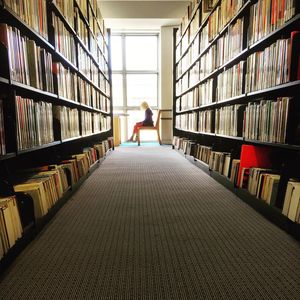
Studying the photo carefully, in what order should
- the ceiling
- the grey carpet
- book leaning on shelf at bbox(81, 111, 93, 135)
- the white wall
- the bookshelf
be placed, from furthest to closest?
the white wall
the ceiling
book leaning on shelf at bbox(81, 111, 93, 135)
the bookshelf
the grey carpet

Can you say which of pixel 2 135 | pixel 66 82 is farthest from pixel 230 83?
pixel 2 135

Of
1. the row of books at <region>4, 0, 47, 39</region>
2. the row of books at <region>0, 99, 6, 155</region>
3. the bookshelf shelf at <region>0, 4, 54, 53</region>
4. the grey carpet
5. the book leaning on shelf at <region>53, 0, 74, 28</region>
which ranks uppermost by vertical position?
the book leaning on shelf at <region>53, 0, 74, 28</region>

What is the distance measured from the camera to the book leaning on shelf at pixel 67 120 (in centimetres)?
183

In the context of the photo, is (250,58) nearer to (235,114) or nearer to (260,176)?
(235,114)

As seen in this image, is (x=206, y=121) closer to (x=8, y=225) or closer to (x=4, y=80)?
(x=4, y=80)

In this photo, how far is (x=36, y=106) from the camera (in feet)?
4.67

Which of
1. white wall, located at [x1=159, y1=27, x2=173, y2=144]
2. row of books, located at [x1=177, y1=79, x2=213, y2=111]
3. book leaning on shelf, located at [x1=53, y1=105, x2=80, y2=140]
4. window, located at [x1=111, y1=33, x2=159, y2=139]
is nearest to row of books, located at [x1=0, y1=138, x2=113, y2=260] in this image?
book leaning on shelf, located at [x1=53, y1=105, x2=80, y2=140]

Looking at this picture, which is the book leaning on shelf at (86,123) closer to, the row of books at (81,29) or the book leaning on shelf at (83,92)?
the book leaning on shelf at (83,92)

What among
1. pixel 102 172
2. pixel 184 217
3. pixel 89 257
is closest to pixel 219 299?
pixel 89 257

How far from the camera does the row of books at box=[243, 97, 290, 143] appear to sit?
1.33m

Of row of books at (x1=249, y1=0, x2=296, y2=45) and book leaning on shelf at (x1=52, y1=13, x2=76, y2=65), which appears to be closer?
row of books at (x1=249, y1=0, x2=296, y2=45)

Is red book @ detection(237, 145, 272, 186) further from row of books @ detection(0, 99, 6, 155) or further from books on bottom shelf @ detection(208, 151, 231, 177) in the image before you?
row of books @ detection(0, 99, 6, 155)

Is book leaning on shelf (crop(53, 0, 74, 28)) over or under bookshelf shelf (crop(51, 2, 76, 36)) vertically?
over

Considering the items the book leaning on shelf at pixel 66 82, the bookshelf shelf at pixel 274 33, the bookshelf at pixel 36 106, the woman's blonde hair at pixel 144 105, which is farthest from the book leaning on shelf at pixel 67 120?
the woman's blonde hair at pixel 144 105
